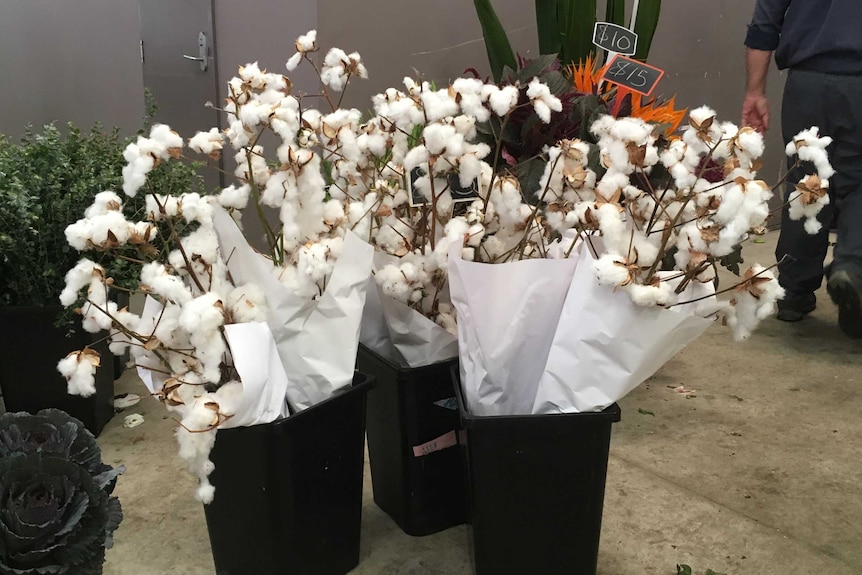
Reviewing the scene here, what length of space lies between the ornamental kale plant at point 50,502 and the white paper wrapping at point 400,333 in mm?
423

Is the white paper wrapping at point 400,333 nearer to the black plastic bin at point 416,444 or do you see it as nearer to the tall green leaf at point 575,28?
the black plastic bin at point 416,444

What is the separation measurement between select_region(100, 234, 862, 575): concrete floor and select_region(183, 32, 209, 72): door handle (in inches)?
66.8

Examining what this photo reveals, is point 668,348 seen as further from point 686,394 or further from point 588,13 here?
point 588,13

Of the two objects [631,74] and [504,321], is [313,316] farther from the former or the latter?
[631,74]

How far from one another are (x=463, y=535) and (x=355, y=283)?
504mm

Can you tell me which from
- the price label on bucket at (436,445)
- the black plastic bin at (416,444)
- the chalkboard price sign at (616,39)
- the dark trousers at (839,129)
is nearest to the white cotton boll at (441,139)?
the black plastic bin at (416,444)

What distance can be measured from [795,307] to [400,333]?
182 cm

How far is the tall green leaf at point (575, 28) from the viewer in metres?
1.82

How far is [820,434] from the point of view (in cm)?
156

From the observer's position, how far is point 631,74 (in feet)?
3.73

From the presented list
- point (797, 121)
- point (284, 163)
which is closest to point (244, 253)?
point (284, 163)

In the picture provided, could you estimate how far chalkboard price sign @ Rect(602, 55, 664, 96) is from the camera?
1130 mm

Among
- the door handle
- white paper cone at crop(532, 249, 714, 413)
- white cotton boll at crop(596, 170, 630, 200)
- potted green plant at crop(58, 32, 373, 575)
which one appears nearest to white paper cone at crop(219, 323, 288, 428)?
potted green plant at crop(58, 32, 373, 575)

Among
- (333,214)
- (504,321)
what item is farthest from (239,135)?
(504,321)
